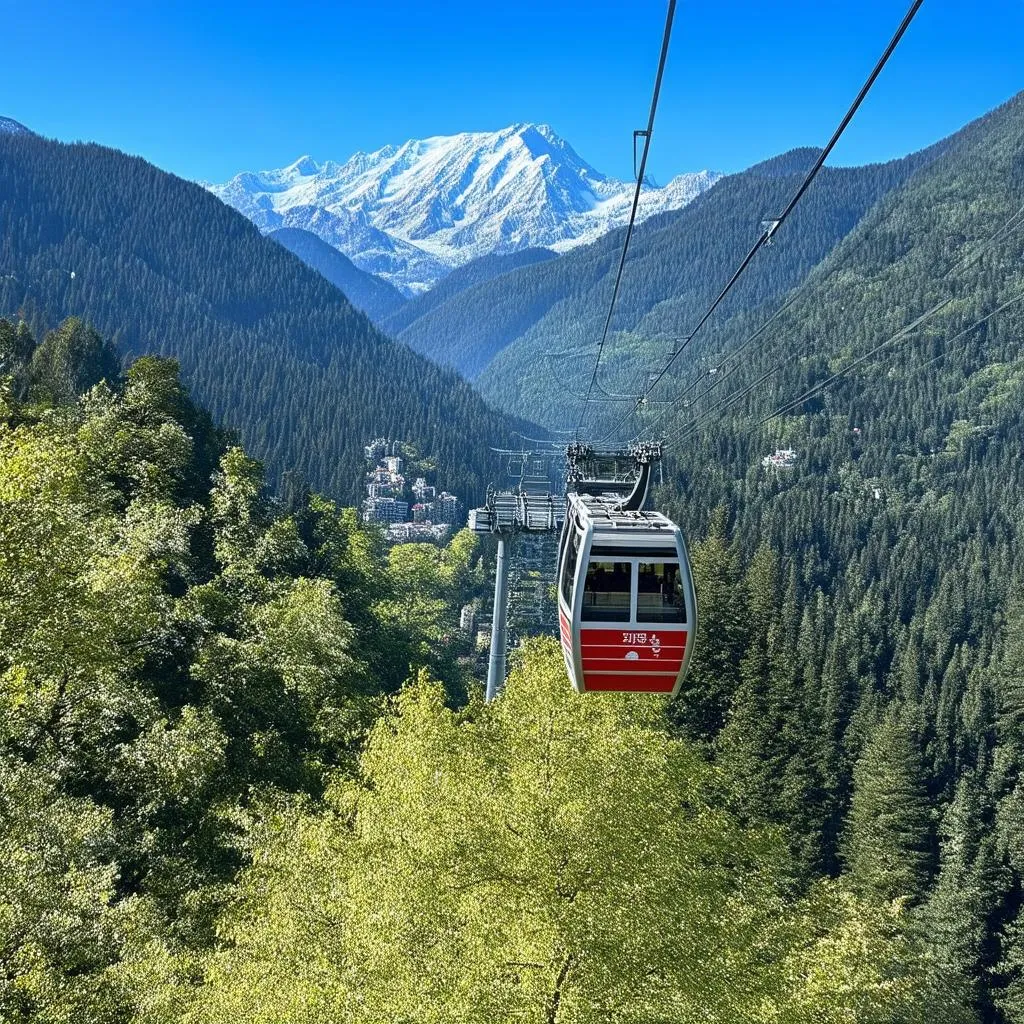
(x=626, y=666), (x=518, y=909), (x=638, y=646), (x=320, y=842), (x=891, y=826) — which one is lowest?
(x=891, y=826)

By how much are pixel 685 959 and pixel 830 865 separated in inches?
1489

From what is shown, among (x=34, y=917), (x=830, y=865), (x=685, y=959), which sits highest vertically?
(x=34, y=917)

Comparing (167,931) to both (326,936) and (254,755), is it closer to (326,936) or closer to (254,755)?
(326,936)

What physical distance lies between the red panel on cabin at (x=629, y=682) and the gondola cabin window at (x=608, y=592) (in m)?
1.41

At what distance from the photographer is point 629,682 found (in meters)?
21.0

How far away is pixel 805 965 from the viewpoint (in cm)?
2798

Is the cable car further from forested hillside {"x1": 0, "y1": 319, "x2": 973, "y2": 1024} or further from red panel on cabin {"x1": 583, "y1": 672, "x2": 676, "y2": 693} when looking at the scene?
forested hillside {"x1": 0, "y1": 319, "x2": 973, "y2": 1024}

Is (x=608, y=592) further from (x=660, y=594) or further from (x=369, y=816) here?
(x=369, y=816)

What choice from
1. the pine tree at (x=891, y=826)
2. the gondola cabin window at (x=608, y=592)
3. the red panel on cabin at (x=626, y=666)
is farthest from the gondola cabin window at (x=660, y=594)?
the pine tree at (x=891, y=826)

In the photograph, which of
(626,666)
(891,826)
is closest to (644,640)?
(626,666)

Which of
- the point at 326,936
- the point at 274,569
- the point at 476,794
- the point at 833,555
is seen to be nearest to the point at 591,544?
the point at 476,794

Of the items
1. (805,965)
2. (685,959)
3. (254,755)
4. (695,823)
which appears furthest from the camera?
(254,755)

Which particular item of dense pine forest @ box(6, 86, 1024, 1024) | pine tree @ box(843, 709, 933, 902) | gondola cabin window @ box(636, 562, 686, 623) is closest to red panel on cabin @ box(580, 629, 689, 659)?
gondola cabin window @ box(636, 562, 686, 623)

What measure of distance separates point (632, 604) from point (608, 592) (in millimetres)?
570
